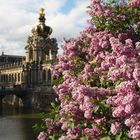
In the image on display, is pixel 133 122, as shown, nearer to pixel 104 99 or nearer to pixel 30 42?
pixel 104 99

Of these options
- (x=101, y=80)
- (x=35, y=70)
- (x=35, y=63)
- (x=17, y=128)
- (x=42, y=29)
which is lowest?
(x=17, y=128)

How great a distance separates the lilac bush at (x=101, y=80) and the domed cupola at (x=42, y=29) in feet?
326

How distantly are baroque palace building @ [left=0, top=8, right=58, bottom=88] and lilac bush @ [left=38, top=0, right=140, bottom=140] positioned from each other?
83379mm

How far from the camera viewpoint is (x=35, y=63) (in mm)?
104562

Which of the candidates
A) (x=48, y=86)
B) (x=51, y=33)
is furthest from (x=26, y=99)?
(x=51, y=33)

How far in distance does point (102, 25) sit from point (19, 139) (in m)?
35.5

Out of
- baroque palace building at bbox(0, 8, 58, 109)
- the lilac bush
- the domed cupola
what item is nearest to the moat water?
baroque palace building at bbox(0, 8, 58, 109)

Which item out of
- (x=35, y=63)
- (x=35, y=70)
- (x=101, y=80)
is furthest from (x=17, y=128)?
(x=35, y=63)

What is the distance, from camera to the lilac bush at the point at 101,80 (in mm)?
10055

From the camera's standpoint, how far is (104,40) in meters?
13.0

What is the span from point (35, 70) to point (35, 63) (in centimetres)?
175

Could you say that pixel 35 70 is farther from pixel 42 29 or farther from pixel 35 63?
pixel 42 29

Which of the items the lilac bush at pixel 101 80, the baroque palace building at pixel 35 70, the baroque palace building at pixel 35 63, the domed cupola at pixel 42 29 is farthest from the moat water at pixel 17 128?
the domed cupola at pixel 42 29

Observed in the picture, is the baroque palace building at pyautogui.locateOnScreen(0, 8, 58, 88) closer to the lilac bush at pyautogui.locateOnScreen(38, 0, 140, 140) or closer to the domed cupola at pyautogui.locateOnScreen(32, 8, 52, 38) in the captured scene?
the domed cupola at pyautogui.locateOnScreen(32, 8, 52, 38)
